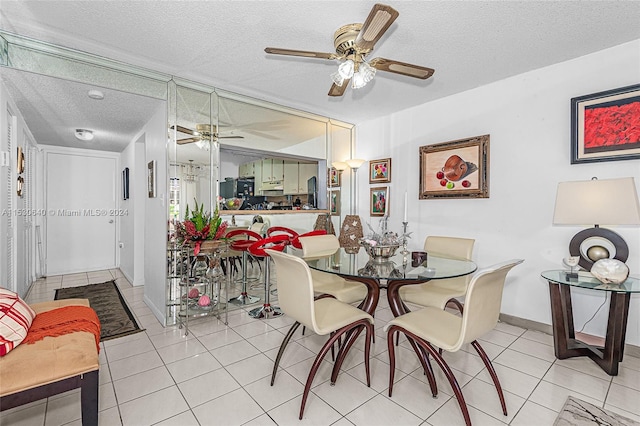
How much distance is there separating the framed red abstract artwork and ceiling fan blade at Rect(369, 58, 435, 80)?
1.51 metres

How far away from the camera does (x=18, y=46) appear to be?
227 cm

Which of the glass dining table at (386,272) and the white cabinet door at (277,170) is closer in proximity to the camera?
the glass dining table at (386,272)

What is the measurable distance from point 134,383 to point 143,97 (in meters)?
2.43

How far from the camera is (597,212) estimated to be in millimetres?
2162

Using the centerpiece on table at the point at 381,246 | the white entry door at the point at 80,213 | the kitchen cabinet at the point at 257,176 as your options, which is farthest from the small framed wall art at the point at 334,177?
the white entry door at the point at 80,213

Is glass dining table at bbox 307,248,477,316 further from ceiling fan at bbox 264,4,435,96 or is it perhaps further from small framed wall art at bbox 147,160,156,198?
small framed wall art at bbox 147,160,156,198

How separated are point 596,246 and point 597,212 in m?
0.40

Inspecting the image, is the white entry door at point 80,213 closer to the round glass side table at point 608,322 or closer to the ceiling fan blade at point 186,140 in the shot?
the ceiling fan blade at point 186,140

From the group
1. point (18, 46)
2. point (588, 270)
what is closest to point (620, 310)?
point (588, 270)

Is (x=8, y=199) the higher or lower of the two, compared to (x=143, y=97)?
lower

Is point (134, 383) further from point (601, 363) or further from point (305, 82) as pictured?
point (601, 363)

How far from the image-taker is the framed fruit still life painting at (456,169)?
3.21 meters

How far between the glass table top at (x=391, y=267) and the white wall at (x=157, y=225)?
165cm

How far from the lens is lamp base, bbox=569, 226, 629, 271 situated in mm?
2285
